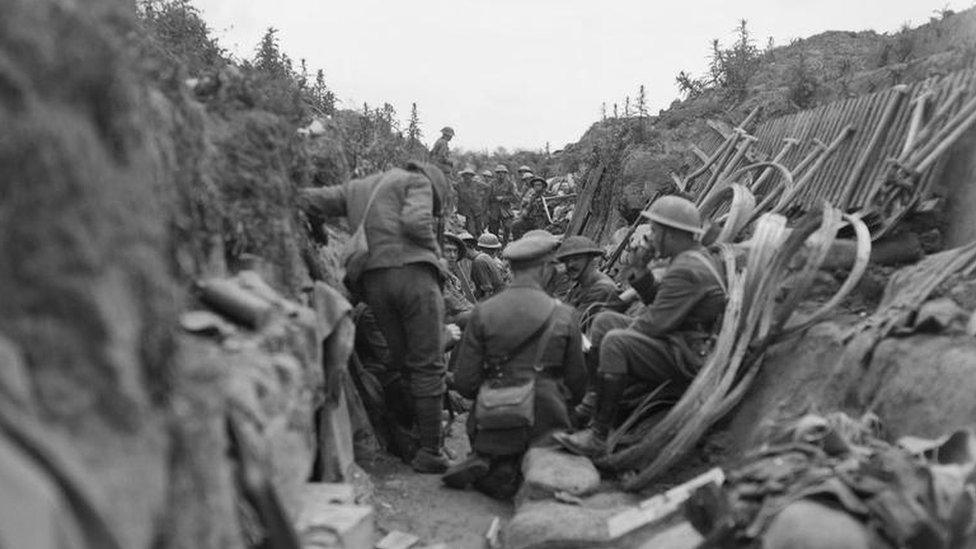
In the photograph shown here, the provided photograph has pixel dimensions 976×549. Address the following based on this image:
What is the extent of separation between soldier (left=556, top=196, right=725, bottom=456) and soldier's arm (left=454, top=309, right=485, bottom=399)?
2.40ft

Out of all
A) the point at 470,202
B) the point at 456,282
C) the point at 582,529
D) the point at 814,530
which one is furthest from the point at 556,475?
the point at 470,202

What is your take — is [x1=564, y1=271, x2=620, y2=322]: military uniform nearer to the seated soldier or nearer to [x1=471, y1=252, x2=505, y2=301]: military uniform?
the seated soldier

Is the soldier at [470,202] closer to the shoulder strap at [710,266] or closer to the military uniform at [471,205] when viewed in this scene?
the military uniform at [471,205]

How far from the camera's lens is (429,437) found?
6.32 m

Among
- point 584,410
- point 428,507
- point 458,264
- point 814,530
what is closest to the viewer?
point 814,530

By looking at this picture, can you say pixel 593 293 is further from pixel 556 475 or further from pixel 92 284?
pixel 92 284

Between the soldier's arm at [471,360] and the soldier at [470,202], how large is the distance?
12.2 metres

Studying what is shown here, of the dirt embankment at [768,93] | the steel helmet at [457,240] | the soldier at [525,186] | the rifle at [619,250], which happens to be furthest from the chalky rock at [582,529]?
the soldier at [525,186]

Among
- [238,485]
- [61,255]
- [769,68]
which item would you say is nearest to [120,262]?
[61,255]

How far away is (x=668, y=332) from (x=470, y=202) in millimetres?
12841

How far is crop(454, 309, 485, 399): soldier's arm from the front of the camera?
19.7ft

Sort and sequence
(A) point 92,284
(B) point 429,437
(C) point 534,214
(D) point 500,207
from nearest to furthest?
(A) point 92,284 < (B) point 429,437 < (C) point 534,214 < (D) point 500,207

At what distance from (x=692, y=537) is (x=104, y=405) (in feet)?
8.73

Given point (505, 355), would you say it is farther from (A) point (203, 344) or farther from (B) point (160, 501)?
(B) point (160, 501)
